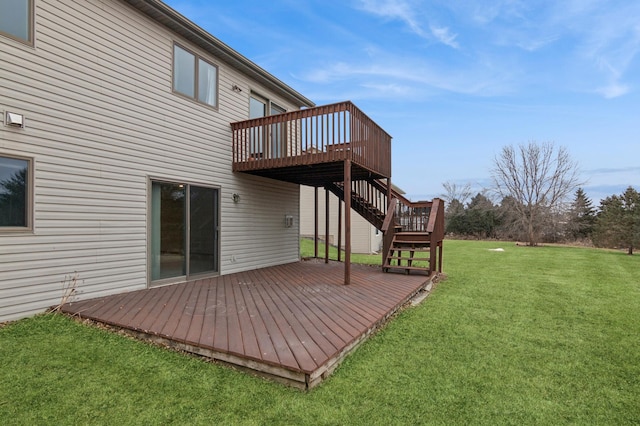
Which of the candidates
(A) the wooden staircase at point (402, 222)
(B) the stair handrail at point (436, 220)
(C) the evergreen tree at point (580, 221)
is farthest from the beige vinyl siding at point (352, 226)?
(C) the evergreen tree at point (580, 221)

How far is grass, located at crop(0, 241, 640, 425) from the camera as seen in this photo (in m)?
2.33

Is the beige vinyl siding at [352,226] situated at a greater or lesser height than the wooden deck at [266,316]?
greater

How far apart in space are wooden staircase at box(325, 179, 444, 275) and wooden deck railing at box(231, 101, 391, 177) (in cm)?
113

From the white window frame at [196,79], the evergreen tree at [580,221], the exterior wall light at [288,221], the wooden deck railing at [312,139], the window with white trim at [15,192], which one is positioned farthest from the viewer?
the evergreen tree at [580,221]

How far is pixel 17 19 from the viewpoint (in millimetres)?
4156

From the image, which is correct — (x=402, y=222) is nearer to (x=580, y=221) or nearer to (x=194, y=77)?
(x=194, y=77)

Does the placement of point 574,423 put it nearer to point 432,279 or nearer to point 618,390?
point 618,390

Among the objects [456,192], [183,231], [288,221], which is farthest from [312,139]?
[456,192]

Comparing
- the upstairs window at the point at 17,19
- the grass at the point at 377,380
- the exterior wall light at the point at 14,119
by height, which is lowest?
the grass at the point at 377,380

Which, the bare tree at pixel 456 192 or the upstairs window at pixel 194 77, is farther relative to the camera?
the bare tree at pixel 456 192

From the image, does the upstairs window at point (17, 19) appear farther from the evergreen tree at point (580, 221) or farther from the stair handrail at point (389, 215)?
the evergreen tree at point (580, 221)

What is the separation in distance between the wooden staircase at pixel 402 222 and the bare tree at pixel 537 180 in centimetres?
1511

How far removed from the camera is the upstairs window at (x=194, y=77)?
630 cm

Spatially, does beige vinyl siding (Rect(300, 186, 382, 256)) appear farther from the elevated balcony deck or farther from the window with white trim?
the window with white trim
